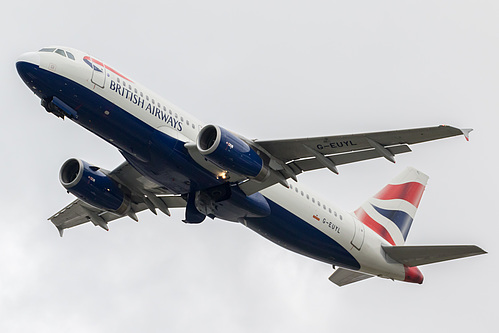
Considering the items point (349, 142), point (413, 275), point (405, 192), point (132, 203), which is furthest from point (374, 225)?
point (132, 203)

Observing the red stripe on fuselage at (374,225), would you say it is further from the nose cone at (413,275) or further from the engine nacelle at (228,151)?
the engine nacelle at (228,151)

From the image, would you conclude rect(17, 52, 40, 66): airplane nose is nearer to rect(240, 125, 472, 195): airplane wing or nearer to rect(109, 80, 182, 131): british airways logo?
rect(109, 80, 182, 131): british airways logo

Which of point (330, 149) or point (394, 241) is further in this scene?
point (394, 241)

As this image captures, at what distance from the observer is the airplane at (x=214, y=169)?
28594 mm

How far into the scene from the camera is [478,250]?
32.3 m

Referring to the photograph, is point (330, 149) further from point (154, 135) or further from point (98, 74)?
point (98, 74)

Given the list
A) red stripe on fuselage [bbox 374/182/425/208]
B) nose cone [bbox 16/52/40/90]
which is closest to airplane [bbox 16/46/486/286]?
nose cone [bbox 16/52/40/90]

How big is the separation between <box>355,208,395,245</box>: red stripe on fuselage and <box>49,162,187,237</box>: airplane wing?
867 cm

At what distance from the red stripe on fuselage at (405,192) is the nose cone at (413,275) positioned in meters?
4.82

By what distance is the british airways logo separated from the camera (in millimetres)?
29109

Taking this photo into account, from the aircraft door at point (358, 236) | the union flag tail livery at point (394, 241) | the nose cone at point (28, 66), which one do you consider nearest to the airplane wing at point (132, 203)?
the nose cone at point (28, 66)

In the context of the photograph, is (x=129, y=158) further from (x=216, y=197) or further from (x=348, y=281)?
(x=348, y=281)

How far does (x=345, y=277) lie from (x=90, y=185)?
12.7m

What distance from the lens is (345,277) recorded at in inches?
1485
